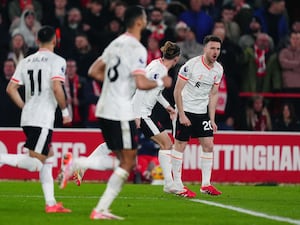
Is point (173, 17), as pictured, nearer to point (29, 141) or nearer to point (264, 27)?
point (264, 27)

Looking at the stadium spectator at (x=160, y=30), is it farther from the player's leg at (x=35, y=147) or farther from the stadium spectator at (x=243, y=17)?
the player's leg at (x=35, y=147)

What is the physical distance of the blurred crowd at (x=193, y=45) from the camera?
23.4m

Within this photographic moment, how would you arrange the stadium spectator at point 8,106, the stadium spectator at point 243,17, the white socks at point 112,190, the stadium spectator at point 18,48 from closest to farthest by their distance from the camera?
the white socks at point 112,190 → the stadium spectator at point 8,106 → the stadium spectator at point 18,48 → the stadium spectator at point 243,17

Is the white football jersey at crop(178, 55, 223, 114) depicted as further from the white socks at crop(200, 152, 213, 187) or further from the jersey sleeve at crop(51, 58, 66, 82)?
the jersey sleeve at crop(51, 58, 66, 82)

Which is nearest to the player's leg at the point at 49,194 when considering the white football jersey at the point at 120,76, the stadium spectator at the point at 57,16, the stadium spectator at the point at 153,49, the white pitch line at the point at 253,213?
the white football jersey at the point at 120,76

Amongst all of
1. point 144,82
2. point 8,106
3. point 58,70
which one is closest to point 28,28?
point 8,106

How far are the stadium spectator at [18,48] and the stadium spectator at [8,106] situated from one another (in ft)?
1.05

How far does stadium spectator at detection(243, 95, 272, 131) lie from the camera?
2369 cm

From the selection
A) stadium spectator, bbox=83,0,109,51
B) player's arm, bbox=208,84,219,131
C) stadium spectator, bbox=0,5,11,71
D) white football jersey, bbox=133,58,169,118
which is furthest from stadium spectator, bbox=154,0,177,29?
white football jersey, bbox=133,58,169,118

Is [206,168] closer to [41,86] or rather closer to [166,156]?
[166,156]

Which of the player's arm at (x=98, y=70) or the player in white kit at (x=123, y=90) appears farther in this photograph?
the player's arm at (x=98, y=70)

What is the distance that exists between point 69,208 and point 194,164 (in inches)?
307

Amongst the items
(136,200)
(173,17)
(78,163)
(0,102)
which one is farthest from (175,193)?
(173,17)

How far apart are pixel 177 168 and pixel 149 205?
241 cm
